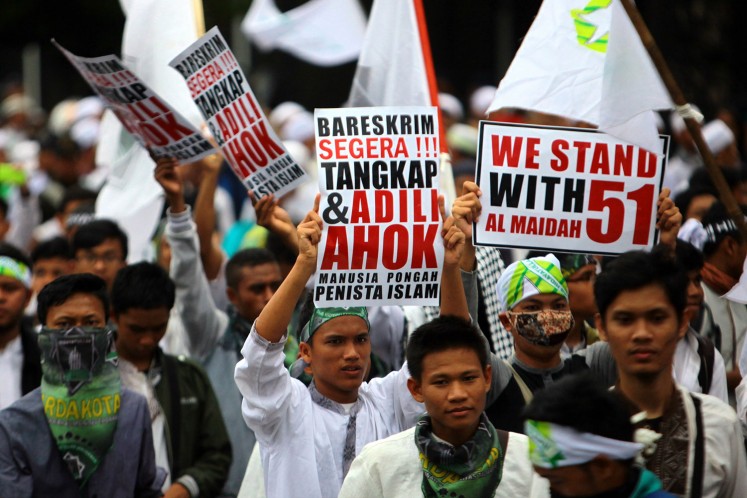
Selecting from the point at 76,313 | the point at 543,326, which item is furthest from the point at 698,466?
the point at 76,313

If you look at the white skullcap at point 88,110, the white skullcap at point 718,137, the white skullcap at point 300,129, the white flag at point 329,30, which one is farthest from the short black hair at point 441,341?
the white skullcap at point 88,110

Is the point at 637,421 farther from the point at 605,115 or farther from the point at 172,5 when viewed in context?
the point at 172,5

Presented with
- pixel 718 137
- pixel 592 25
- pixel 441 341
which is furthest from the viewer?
pixel 718 137

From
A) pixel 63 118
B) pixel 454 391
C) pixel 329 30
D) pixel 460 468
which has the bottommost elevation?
pixel 460 468

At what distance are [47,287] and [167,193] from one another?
1.37m

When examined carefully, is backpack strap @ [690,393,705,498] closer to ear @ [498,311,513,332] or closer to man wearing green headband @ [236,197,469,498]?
man wearing green headband @ [236,197,469,498]

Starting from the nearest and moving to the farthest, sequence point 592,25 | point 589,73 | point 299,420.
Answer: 1. point 299,420
2. point 589,73
3. point 592,25

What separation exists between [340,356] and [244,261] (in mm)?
2096

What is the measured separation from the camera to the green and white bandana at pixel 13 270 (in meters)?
7.18

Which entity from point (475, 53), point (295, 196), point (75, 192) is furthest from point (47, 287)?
point (475, 53)

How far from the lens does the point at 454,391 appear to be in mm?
4945

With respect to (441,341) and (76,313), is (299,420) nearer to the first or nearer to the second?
(441,341)

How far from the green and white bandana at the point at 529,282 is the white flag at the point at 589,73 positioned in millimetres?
629

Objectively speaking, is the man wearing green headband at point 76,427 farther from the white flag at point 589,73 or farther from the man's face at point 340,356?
the white flag at point 589,73
